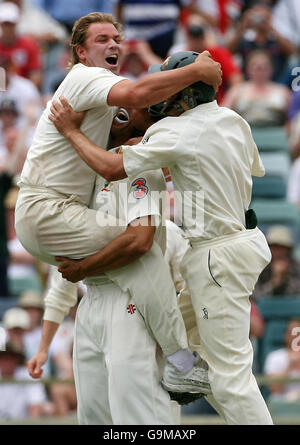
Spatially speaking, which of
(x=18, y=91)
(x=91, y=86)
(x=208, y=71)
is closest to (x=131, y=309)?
(x=91, y=86)

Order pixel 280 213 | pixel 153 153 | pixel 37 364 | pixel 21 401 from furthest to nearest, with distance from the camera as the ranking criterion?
pixel 280 213 → pixel 21 401 → pixel 37 364 → pixel 153 153

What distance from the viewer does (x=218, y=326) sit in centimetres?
473

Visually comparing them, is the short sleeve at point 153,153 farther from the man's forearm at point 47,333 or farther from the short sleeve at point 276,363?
the short sleeve at point 276,363

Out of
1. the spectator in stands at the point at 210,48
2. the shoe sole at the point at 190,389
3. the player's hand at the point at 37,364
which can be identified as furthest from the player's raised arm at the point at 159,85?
the spectator in stands at the point at 210,48

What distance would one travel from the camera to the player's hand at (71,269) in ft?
16.1

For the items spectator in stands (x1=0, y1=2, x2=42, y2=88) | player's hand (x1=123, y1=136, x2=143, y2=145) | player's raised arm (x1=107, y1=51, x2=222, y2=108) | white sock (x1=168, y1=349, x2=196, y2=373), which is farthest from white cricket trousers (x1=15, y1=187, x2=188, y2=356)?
spectator in stands (x1=0, y1=2, x2=42, y2=88)

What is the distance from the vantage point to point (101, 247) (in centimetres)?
486

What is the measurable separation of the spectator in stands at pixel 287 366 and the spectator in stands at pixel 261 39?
10.7 feet

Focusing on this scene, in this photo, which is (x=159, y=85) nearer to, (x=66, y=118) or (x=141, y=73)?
(x=66, y=118)

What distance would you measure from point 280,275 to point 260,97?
209cm

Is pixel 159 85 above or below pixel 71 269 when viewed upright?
above

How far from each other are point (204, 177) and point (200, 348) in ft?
2.84

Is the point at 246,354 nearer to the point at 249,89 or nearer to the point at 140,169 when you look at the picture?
Result: the point at 140,169
